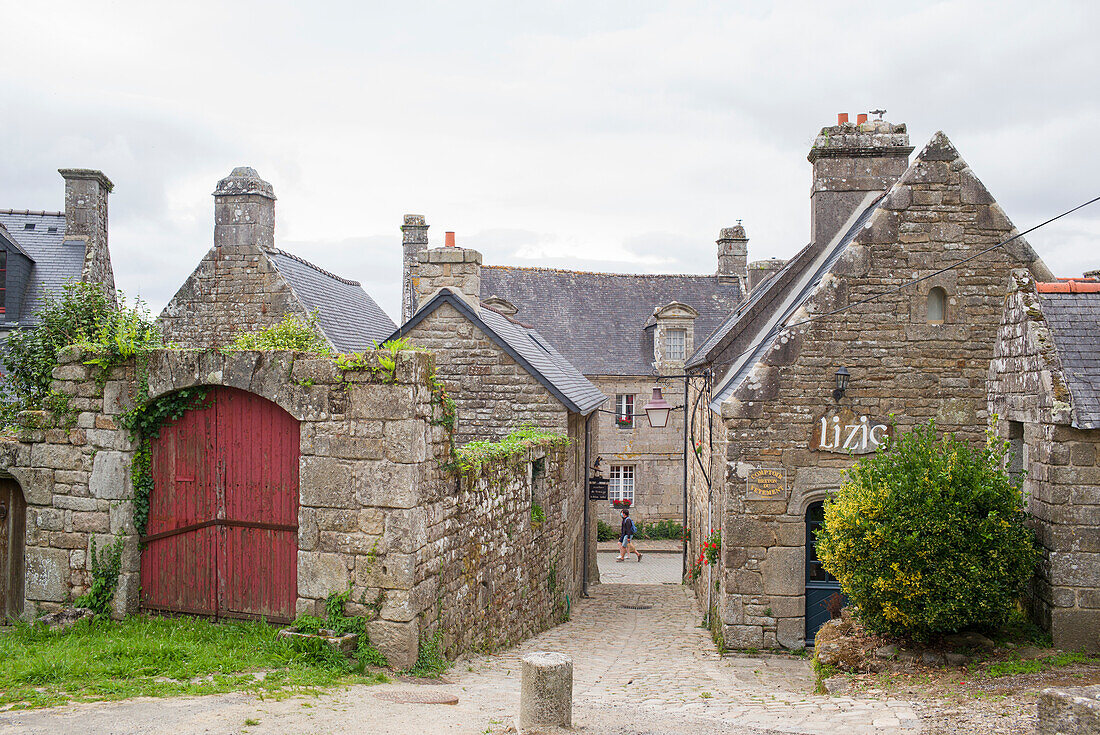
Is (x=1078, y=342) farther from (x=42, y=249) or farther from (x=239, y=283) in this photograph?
(x=42, y=249)

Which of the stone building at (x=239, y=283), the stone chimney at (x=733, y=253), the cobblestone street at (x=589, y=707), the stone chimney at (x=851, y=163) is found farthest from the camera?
the stone chimney at (x=733, y=253)

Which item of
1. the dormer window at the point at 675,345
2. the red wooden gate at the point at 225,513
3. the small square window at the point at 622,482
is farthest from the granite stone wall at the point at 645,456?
the red wooden gate at the point at 225,513

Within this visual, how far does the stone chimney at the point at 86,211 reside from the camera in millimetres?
17422

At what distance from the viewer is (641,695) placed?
6.68 m

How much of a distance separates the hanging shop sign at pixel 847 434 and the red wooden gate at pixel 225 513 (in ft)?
19.3

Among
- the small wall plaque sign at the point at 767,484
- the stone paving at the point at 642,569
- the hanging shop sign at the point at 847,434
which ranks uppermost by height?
the hanging shop sign at the point at 847,434

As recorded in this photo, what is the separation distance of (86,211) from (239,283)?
5.68 m

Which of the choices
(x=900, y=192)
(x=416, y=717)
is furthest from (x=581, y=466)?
(x=416, y=717)

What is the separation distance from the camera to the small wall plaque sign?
9148 mm

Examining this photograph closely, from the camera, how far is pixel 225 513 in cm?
662

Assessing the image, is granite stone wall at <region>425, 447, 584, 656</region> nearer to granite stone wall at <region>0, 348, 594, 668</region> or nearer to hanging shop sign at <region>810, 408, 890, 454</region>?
granite stone wall at <region>0, 348, 594, 668</region>

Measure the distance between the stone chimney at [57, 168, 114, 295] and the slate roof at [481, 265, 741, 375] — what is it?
1135 cm

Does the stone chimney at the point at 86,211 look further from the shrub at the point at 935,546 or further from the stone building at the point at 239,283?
the shrub at the point at 935,546

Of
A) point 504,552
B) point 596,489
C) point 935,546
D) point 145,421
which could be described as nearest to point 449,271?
point 596,489
